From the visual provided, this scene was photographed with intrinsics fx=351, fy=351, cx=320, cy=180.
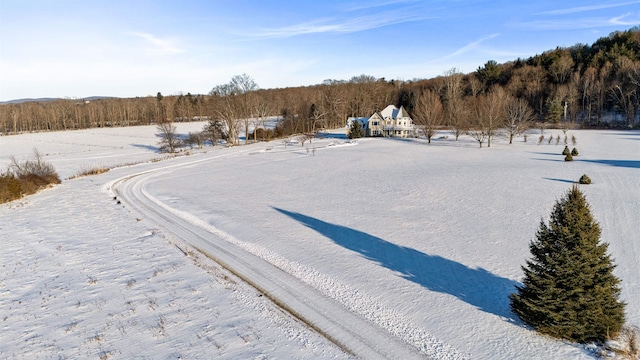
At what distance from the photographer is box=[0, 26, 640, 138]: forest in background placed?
Answer: 6562 centimetres

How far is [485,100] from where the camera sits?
6969 cm

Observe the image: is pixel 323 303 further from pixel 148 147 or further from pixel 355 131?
pixel 148 147

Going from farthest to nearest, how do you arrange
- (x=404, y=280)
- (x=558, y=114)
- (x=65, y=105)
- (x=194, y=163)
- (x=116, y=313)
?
1. (x=65, y=105)
2. (x=558, y=114)
3. (x=194, y=163)
4. (x=404, y=280)
5. (x=116, y=313)

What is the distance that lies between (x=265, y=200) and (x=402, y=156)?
26337 mm

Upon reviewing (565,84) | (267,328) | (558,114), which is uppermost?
(565,84)

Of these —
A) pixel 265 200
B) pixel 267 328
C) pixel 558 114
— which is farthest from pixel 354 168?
pixel 558 114

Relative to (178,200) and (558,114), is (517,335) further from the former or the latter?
(558,114)

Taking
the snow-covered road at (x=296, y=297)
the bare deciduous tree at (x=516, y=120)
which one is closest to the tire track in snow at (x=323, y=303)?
the snow-covered road at (x=296, y=297)

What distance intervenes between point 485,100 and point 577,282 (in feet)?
226

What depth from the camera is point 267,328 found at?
9977 millimetres

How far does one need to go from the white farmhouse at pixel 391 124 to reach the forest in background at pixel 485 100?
3672mm

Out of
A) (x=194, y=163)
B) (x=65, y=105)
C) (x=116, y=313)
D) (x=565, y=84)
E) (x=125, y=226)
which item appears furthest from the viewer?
(x=65, y=105)

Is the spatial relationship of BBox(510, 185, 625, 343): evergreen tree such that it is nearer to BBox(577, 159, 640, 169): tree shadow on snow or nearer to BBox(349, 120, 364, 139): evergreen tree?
BBox(577, 159, 640, 169): tree shadow on snow

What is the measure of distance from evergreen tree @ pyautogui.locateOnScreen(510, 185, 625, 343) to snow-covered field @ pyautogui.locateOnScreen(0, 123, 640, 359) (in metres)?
0.62
